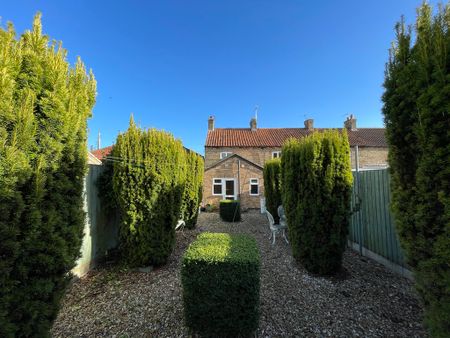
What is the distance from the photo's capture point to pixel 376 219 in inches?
174

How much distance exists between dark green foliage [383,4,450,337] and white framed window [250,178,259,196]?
40.8ft

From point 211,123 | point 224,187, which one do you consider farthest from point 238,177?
point 211,123

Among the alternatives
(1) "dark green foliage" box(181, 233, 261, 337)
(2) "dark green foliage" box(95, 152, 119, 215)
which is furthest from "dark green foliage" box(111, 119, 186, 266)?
(1) "dark green foliage" box(181, 233, 261, 337)

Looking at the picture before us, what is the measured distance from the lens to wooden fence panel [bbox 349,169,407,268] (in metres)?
3.94

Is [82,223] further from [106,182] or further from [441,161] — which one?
[441,161]

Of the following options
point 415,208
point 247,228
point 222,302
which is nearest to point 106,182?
point 222,302

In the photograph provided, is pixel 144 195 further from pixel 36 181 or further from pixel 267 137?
pixel 267 137

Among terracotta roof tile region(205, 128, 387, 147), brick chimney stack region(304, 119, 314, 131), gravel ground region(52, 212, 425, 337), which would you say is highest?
brick chimney stack region(304, 119, 314, 131)

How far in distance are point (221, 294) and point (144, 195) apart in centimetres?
253

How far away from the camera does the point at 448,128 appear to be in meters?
1.49

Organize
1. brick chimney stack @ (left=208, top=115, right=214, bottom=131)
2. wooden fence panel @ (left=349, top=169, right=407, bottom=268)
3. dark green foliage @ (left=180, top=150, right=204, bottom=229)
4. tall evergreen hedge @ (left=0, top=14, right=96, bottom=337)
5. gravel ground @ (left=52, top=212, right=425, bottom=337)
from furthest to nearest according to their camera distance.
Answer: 1. brick chimney stack @ (left=208, top=115, right=214, bottom=131)
2. dark green foliage @ (left=180, top=150, right=204, bottom=229)
3. wooden fence panel @ (left=349, top=169, right=407, bottom=268)
4. gravel ground @ (left=52, top=212, right=425, bottom=337)
5. tall evergreen hedge @ (left=0, top=14, right=96, bottom=337)

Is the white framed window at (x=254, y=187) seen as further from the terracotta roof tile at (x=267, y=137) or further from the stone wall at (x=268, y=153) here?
the terracotta roof tile at (x=267, y=137)

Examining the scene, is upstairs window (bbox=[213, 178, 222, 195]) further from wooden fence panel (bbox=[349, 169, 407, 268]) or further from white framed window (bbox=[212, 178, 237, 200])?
wooden fence panel (bbox=[349, 169, 407, 268])

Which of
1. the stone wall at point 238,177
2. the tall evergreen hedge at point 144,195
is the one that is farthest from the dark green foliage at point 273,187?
the stone wall at point 238,177
